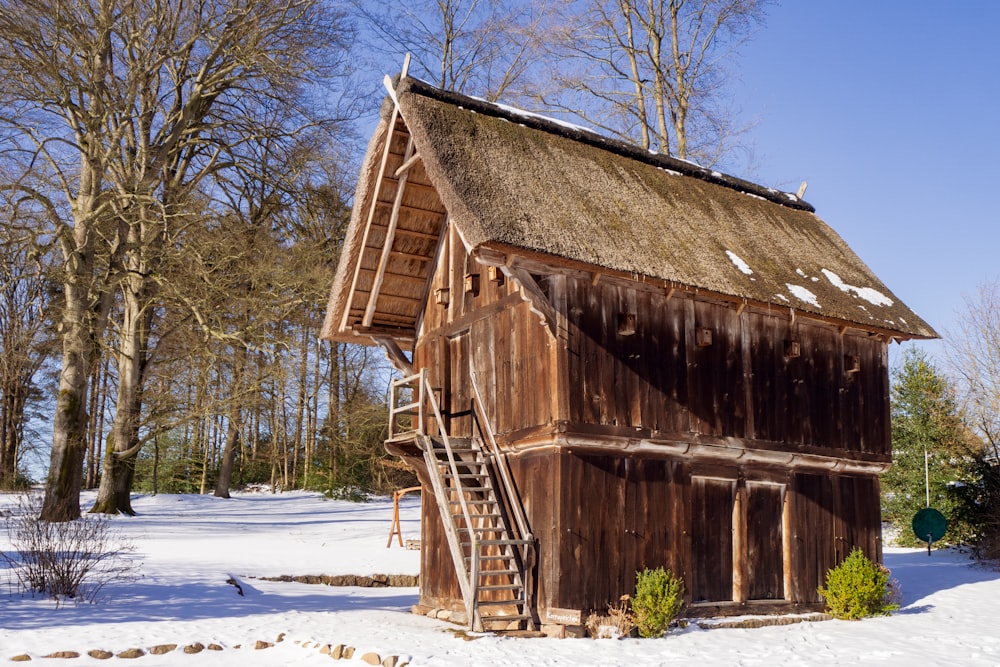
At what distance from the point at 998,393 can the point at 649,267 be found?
22563 millimetres

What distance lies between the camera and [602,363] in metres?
13.0

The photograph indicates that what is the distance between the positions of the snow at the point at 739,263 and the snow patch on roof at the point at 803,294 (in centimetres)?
81

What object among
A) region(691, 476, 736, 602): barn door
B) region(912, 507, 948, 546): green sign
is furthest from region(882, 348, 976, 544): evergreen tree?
region(691, 476, 736, 602): barn door

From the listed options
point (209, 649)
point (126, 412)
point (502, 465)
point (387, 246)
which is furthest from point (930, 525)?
point (126, 412)

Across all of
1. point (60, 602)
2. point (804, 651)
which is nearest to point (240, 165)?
point (60, 602)

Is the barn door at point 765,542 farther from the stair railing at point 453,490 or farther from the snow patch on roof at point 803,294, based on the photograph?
the stair railing at point 453,490

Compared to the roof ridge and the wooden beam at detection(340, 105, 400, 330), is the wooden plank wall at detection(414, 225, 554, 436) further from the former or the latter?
Answer: the roof ridge

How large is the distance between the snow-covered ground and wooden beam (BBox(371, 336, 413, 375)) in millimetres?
4235

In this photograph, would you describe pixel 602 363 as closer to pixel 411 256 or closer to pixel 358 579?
pixel 411 256

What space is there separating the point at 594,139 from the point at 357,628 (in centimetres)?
883

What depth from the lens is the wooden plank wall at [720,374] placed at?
12.9 meters

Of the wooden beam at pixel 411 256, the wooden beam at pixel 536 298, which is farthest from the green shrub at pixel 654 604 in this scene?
the wooden beam at pixel 411 256

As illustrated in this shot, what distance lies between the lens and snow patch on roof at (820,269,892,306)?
1628cm

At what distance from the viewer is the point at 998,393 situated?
30.1m
